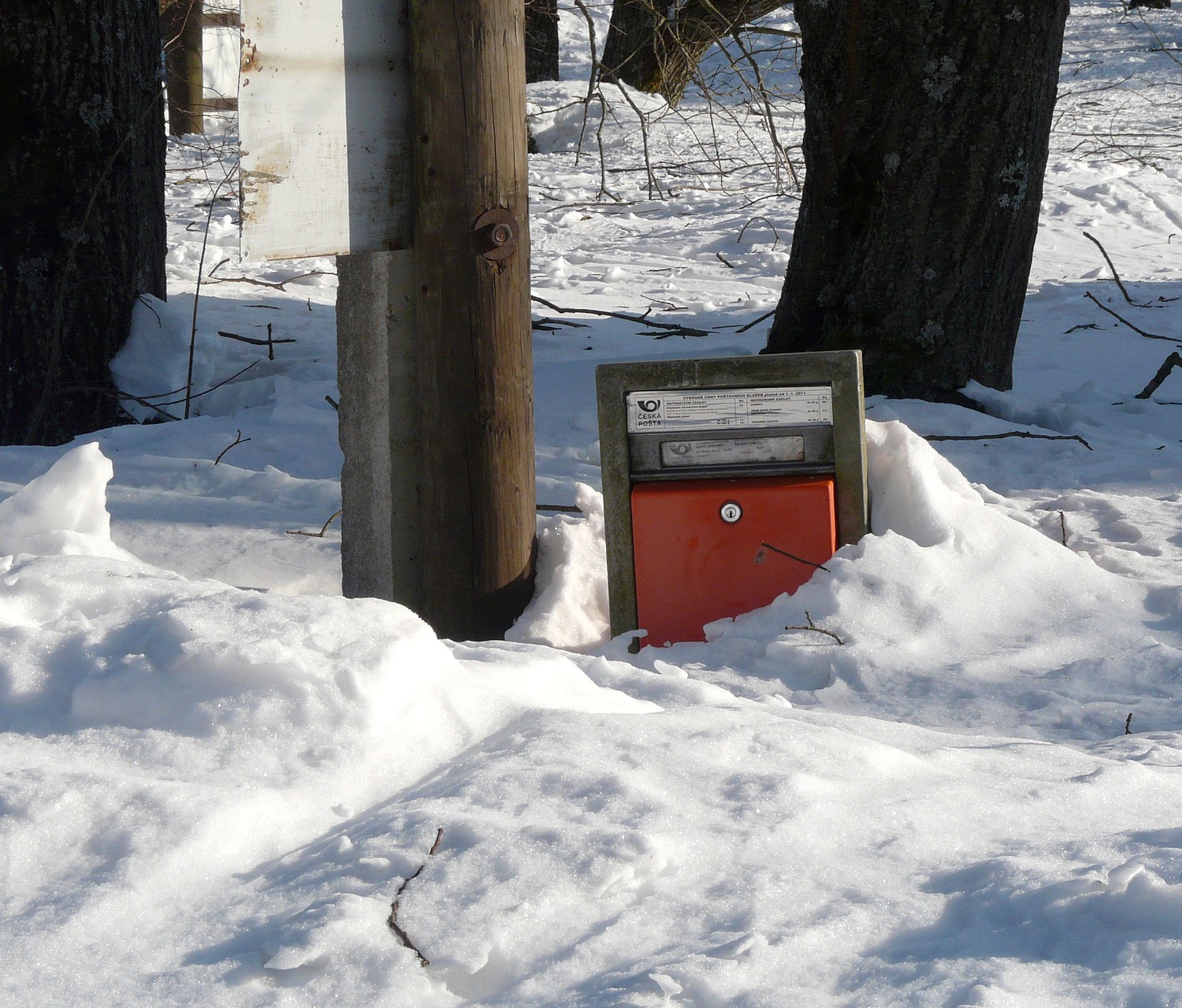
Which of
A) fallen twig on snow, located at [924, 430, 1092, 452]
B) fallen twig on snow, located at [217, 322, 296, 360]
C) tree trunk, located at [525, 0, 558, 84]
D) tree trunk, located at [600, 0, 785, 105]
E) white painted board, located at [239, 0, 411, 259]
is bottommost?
fallen twig on snow, located at [924, 430, 1092, 452]

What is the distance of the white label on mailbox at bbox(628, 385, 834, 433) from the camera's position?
2707 millimetres

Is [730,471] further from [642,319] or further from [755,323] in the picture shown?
[642,319]

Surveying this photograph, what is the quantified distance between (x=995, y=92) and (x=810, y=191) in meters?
0.66

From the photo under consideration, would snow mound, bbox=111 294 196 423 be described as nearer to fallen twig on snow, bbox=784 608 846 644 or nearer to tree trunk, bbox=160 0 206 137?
fallen twig on snow, bbox=784 608 846 644

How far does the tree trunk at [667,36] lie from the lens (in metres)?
5.48

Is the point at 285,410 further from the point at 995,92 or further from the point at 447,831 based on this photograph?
the point at 447,831

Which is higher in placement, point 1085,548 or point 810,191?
point 810,191

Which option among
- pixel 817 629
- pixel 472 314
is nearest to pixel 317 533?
pixel 472 314

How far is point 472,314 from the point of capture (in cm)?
256

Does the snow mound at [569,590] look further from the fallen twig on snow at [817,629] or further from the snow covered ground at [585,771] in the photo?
the fallen twig on snow at [817,629]

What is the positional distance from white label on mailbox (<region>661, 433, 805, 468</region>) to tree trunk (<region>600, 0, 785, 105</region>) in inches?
104

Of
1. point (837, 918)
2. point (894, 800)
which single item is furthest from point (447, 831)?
point (894, 800)

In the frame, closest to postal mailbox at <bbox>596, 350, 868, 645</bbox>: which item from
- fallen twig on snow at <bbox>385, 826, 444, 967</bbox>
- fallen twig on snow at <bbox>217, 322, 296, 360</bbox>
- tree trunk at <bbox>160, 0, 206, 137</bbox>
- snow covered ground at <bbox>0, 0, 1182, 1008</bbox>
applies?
snow covered ground at <bbox>0, 0, 1182, 1008</bbox>

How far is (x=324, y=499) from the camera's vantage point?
11.6 ft
